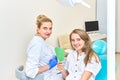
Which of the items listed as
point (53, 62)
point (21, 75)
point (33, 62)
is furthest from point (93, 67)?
point (21, 75)

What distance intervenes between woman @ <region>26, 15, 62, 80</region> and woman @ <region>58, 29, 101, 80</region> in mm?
265

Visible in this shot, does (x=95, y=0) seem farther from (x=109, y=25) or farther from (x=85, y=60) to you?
(x=109, y=25)

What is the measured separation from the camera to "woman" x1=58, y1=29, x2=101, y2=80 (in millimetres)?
1374

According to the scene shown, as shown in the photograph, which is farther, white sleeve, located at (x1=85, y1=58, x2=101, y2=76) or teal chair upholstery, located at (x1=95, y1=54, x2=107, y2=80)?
teal chair upholstery, located at (x1=95, y1=54, x2=107, y2=80)

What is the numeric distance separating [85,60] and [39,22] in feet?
2.22

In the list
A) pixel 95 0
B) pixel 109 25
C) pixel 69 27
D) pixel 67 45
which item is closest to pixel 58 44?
pixel 67 45

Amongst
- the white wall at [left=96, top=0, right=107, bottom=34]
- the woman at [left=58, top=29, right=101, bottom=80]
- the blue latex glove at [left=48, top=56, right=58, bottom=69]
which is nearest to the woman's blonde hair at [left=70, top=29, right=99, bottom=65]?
the woman at [left=58, top=29, right=101, bottom=80]

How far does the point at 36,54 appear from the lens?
1.78 meters

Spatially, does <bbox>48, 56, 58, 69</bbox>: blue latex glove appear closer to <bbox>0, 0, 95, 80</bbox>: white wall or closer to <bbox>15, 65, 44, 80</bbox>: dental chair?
<bbox>15, 65, 44, 80</bbox>: dental chair

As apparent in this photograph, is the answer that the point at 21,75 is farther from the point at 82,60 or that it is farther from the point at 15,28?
the point at 15,28

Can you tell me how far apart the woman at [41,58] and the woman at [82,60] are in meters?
0.27

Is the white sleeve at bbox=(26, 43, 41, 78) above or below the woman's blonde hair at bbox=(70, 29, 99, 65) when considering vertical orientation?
below

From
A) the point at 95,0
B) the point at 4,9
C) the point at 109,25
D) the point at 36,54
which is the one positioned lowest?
the point at 36,54

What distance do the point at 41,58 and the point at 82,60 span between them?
52 centimetres
